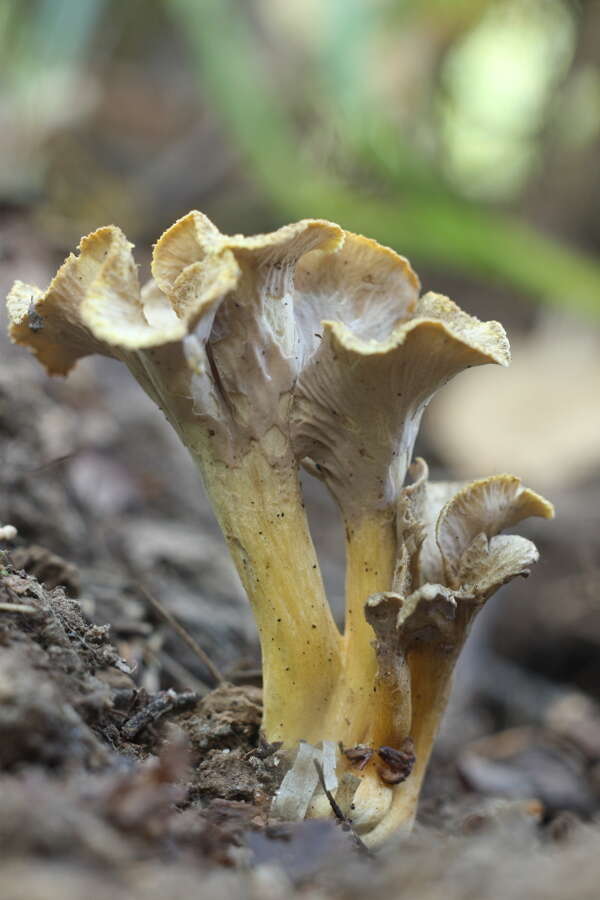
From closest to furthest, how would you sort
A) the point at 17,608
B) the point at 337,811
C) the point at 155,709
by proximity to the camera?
the point at 17,608, the point at 337,811, the point at 155,709

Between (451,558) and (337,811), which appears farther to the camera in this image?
(451,558)

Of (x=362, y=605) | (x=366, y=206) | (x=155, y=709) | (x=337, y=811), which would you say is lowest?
(x=337, y=811)

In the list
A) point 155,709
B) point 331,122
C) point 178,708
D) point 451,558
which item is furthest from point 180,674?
point 331,122

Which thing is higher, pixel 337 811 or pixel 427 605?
pixel 427 605

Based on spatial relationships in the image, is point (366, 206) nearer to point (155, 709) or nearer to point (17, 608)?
point (155, 709)

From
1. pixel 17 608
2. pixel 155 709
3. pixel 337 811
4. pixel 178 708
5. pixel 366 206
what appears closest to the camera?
pixel 17 608

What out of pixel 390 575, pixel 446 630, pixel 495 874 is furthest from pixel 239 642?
pixel 495 874
